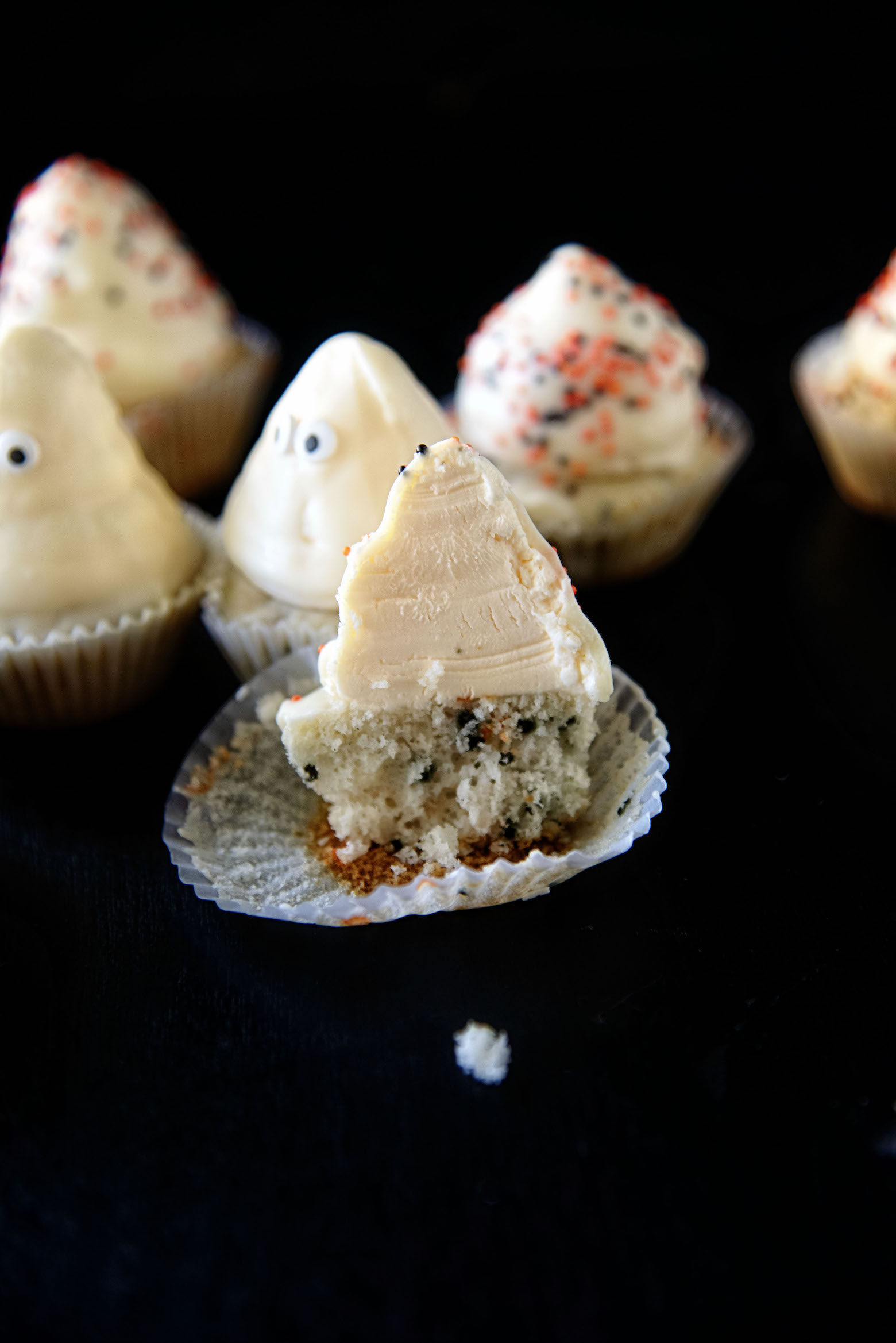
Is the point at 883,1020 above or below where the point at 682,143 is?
below

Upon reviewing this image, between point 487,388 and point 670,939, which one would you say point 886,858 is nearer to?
point 670,939

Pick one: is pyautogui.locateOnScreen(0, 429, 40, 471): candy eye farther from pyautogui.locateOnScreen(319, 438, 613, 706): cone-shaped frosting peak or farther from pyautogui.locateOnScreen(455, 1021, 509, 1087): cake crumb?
pyautogui.locateOnScreen(455, 1021, 509, 1087): cake crumb

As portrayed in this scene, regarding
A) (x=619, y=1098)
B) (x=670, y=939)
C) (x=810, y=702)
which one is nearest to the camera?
(x=619, y=1098)

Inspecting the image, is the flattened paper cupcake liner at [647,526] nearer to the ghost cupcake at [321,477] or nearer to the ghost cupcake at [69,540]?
the ghost cupcake at [321,477]

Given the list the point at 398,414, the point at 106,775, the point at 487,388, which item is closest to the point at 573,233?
the point at 487,388

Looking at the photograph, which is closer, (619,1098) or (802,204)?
(619,1098)

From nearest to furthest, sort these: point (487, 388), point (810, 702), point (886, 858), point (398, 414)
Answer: point (886, 858)
point (398, 414)
point (810, 702)
point (487, 388)

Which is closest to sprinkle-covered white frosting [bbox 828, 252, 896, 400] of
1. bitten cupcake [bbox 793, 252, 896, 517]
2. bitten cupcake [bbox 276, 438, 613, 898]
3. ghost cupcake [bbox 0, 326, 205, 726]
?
bitten cupcake [bbox 793, 252, 896, 517]

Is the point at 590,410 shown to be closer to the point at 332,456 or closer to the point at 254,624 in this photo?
the point at 332,456
